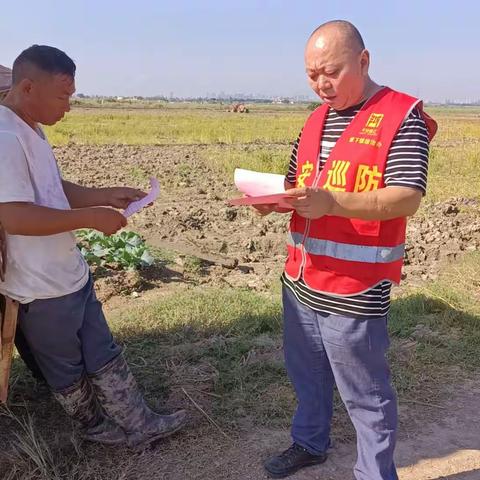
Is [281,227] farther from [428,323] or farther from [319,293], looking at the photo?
[319,293]

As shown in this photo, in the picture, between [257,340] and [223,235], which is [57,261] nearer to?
[257,340]

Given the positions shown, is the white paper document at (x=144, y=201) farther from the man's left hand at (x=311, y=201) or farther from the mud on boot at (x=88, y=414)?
the mud on boot at (x=88, y=414)

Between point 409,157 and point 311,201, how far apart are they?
1.16ft

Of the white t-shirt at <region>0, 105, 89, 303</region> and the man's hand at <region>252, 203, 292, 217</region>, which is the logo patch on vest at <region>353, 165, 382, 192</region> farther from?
the white t-shirt at <region>0, 105, 89, 303</region>

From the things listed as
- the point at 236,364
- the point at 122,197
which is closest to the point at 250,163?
the point at 236,364

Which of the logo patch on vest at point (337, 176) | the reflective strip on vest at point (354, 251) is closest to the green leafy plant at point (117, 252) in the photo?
the reflective strip on vest at point (354, 251)

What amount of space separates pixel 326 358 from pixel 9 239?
1.33 m

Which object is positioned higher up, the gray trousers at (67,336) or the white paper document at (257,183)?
the white paper document at (257,183)

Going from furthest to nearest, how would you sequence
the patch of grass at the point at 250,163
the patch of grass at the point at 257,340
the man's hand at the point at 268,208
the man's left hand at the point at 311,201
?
the patch of grass at the point at 250,163, the patch of grass at the point at 257,340, the man's hand at the point at 268,208, the man's left hand at the point at 311,201

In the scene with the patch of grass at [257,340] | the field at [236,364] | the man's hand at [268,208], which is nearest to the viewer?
the man's hand at [268,208]

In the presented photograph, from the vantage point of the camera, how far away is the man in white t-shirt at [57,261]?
211 centimetres

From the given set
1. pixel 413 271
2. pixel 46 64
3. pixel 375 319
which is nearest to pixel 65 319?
pixel 46 64

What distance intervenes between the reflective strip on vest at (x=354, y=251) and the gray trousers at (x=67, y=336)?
969mm

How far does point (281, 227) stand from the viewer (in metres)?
7.11
